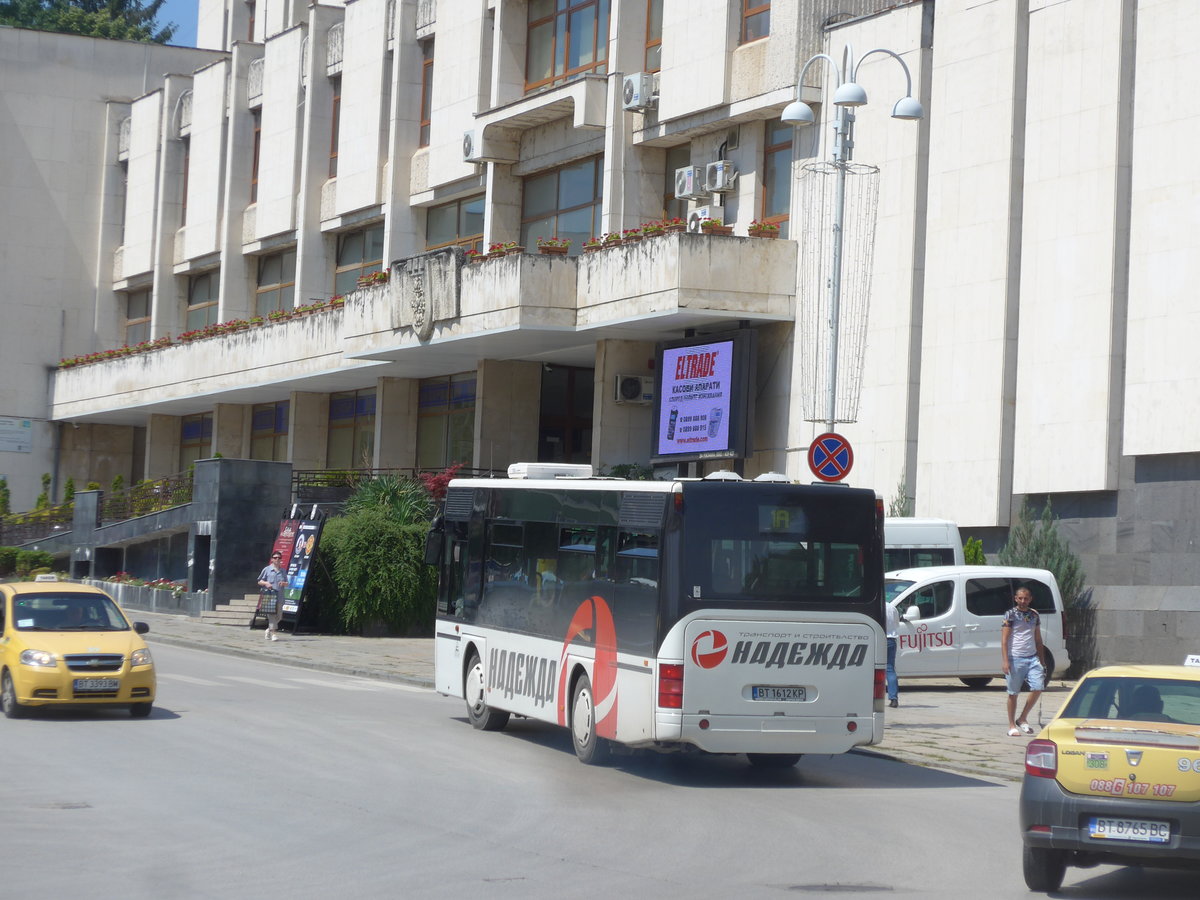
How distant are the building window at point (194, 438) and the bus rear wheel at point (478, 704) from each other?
4001 centimetres

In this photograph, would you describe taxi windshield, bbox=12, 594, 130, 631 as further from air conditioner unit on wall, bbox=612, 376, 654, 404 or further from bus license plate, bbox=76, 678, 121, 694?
air conditioner unit on wall, bbox=612, 376, 654, 404

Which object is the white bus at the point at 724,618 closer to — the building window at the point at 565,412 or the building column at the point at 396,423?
the building window at the point at 565,412

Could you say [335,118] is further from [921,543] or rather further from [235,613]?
[921,543]

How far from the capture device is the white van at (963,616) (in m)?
26.3

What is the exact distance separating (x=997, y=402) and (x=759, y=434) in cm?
603

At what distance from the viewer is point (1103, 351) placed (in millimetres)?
27594

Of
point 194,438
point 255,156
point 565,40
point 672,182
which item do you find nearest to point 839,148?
point 672,182

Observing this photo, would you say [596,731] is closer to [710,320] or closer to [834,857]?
[834,857]

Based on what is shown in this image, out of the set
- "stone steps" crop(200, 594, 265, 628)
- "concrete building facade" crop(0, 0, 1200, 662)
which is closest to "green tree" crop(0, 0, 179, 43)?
"concrete building facade" crop(0, 0, 1200, 662)

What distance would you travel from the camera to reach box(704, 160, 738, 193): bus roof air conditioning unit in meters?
34.4

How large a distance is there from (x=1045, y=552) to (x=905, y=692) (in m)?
3.80

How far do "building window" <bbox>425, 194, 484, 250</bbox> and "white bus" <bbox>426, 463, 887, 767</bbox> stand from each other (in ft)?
90.7

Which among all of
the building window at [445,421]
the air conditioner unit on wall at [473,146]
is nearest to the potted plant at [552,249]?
the air conditioner unit on wall at [473,146]

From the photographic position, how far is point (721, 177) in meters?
34.5
